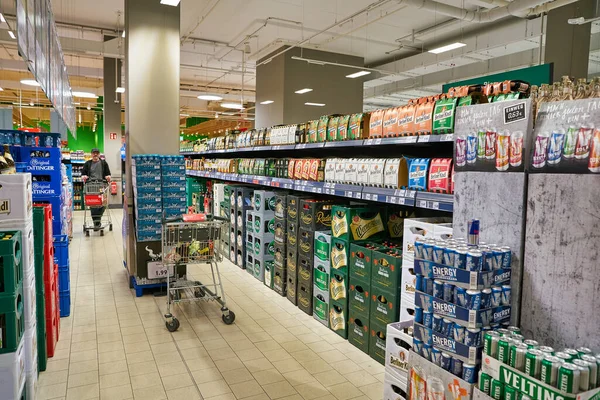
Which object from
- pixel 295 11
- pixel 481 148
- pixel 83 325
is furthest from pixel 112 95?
pixel 481 148

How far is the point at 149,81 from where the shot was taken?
233 inches

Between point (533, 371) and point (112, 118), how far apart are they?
15.9m

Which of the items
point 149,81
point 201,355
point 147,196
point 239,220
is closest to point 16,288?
point 201,355

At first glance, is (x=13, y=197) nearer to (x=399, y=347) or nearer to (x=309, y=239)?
(x=399, y=347)

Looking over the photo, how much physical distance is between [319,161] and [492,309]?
Answer: 10.3ft

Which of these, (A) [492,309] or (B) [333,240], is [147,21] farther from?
(A) [492,309]

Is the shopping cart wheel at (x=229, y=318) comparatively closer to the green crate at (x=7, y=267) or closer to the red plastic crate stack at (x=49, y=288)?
the red plastic crate stack at (x=49, y=288)

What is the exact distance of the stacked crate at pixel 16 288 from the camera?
2.24m

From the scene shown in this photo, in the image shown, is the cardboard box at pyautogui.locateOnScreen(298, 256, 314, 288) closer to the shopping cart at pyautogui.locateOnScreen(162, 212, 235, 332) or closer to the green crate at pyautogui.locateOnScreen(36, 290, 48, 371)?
the shopping cart at pyautogui.locateOnScreen(162, 212, 235, 332)

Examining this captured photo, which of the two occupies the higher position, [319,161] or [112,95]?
[112,95]

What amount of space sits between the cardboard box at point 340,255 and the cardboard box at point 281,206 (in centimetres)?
119

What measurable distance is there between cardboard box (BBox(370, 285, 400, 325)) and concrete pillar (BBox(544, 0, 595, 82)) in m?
7.24

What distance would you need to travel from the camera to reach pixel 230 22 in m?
10.5

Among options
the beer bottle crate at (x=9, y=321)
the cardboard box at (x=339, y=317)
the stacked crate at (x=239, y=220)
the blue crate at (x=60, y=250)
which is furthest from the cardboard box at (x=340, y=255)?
the blue crate at (x=60, y=250)
